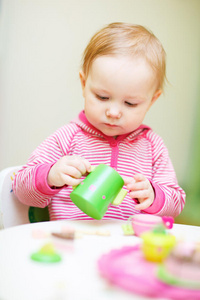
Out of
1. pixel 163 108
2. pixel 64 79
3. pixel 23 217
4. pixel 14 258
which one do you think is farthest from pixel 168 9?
pixel 14 258

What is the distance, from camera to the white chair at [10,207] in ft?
2.76

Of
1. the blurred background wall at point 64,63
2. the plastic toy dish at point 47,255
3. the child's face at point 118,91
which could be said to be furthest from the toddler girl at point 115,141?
the blurred background wall at point 64,63

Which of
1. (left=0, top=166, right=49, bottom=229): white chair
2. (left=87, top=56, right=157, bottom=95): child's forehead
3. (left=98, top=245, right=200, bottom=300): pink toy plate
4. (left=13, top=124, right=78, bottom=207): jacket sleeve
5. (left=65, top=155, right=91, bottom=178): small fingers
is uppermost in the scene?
(left=87, top=56, right=157, bottom=95): child's forehead

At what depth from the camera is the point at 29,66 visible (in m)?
1.32

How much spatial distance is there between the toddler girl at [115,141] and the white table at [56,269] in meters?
0.16

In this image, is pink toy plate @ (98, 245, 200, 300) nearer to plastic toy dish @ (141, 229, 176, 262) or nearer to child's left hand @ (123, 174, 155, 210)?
plastic toy dish @ (141, 229, 176, 262)

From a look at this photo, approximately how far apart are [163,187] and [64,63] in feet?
2.18

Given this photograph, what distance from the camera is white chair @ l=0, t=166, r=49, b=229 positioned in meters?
0.84

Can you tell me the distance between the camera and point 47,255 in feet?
1.59

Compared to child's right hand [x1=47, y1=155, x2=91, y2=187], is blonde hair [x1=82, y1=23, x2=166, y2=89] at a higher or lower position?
higher

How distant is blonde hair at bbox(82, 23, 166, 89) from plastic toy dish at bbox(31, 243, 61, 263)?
0.51m

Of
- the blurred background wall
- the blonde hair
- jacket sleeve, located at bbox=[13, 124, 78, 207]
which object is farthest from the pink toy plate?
the blurred background wall

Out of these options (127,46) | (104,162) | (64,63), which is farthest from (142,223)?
(64,63)

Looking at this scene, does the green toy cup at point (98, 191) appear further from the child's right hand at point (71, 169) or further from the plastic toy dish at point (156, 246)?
the plastic toy dish at point (156, 246)
